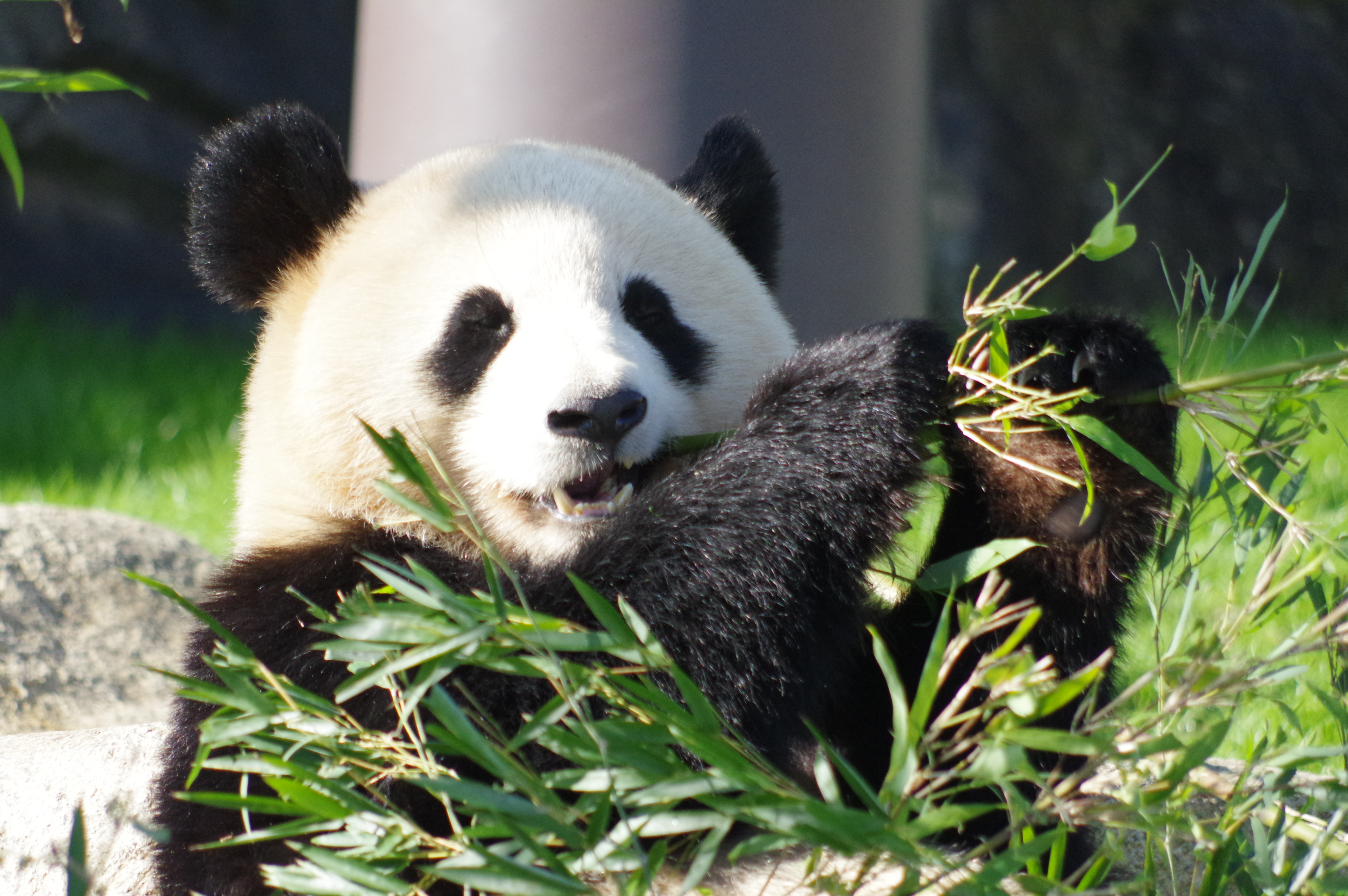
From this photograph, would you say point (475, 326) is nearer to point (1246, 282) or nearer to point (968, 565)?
point (968, 565)

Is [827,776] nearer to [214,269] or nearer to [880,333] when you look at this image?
[880,333]

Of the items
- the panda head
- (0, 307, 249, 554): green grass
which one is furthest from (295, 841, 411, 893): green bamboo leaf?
(0, 307, 249, 554): green grass

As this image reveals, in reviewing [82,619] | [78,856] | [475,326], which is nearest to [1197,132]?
[82,619]

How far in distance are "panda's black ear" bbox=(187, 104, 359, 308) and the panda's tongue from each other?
0.61 m

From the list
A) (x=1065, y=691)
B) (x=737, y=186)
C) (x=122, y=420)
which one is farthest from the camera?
(x=122, y=420)

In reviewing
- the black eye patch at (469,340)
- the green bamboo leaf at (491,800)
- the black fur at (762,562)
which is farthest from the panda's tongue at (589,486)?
the green bamboo leaf at (491,800)

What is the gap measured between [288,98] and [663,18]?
4981mm

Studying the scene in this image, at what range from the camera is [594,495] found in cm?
174

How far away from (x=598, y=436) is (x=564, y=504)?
0.14 m

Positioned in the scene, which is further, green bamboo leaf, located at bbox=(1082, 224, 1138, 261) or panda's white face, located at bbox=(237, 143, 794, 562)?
panda's white face, located at bbox=(237, 143, 794, 562)

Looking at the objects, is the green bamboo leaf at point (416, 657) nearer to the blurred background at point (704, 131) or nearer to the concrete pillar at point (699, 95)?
the concrete pillar at point (699, 95)

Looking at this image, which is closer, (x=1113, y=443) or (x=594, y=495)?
(x=1113, y=443)

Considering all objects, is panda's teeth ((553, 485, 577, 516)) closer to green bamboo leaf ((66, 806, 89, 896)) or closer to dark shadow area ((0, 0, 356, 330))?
green bamboo leaf ((66, 806, 89, 896))

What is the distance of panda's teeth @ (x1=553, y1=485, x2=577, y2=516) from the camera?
5.62 ft
